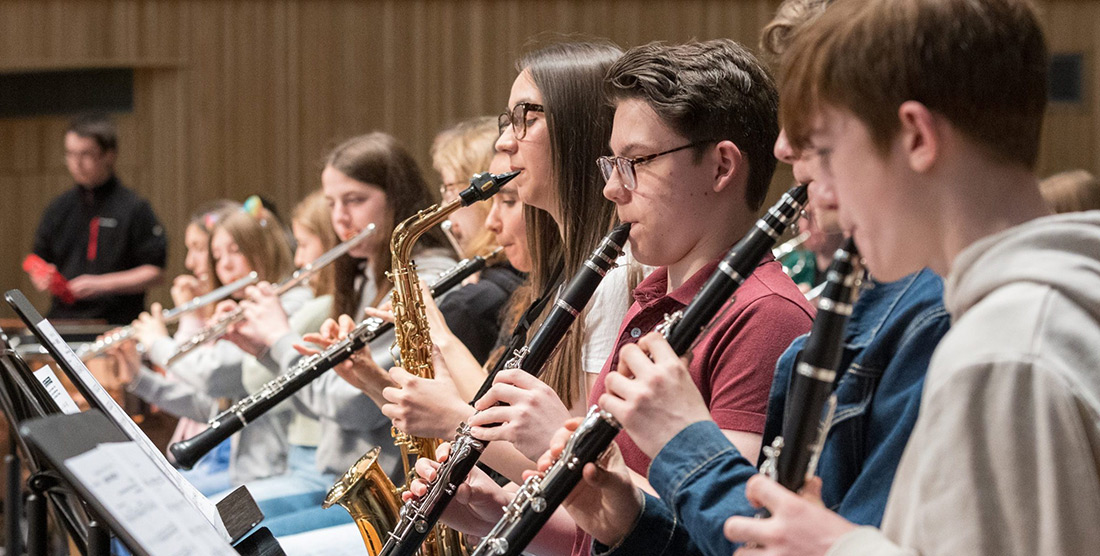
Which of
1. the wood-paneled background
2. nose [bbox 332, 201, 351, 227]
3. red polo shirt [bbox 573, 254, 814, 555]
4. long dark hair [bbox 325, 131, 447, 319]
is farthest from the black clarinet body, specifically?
the wood-paneled background

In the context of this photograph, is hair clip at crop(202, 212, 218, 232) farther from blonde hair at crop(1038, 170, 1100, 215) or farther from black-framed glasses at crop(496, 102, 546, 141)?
blonde hair at crop(1038, 170, 1100, 215)

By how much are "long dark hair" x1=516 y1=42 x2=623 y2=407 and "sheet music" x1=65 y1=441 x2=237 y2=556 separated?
0.93 metres

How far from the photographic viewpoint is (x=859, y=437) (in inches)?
41.8

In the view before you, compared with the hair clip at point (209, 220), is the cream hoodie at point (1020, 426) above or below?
above

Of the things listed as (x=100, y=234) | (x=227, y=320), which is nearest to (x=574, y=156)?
(x=227, y=320)

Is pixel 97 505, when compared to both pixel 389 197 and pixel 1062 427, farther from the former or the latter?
pixel 389 197

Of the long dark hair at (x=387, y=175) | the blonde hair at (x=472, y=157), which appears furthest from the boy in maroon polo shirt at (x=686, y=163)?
the long dark hair at (x=387, y=175)

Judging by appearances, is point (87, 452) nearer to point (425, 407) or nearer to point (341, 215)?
point (425, 407)

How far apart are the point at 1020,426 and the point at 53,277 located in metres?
5.16

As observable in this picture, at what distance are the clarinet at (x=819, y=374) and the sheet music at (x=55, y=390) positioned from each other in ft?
3.01

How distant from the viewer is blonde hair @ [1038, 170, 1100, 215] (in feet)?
9.93

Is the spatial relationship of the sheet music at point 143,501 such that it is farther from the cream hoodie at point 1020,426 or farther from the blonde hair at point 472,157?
the blonde hair at point 472,157

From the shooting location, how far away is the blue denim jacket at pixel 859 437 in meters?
1.04

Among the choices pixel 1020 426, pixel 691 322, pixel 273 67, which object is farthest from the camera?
pixel 273 67
